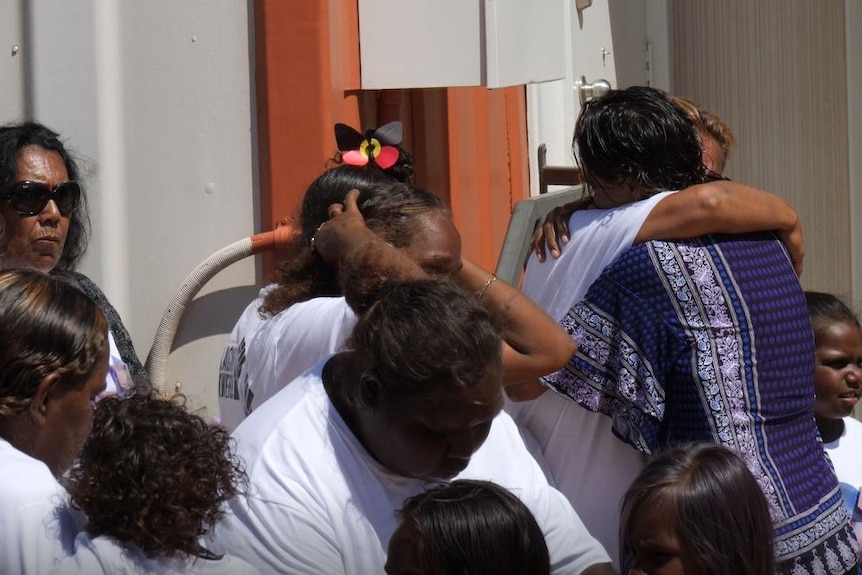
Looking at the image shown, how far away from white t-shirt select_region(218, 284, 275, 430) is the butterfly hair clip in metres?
0.54

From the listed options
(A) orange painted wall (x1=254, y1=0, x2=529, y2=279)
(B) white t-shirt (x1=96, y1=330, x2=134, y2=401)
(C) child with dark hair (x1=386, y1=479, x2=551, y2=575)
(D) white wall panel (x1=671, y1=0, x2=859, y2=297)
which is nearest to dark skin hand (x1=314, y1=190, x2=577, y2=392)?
(C) child with dark hair (x1=386, y1=479, x2=551, y2=575)

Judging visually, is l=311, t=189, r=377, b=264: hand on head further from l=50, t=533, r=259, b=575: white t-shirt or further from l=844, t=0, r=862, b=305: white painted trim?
l=844, t=0, r=862, b=305: white painted trim

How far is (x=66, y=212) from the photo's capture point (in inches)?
127

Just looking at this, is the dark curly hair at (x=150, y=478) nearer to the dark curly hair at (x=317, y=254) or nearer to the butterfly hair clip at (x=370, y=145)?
the dark curly hair at (x=317, y=254)

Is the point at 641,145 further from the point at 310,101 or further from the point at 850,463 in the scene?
the point at 310,101

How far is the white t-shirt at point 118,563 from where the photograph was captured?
1870mm

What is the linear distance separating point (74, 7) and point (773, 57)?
11.3ft

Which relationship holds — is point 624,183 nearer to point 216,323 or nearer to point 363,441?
point 363,441

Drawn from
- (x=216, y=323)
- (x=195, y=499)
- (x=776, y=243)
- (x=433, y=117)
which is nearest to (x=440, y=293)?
(x=195, y=499)

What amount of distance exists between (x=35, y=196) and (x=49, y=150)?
0.51 feet

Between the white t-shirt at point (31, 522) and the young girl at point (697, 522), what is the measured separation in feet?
3.15

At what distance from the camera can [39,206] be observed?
10.4 ft

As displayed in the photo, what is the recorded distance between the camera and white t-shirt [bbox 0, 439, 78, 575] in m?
1.88

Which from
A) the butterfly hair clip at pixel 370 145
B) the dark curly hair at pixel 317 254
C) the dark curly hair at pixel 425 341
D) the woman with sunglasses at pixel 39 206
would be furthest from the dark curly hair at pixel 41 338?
the butterfly hair clip at pixel 370 145
